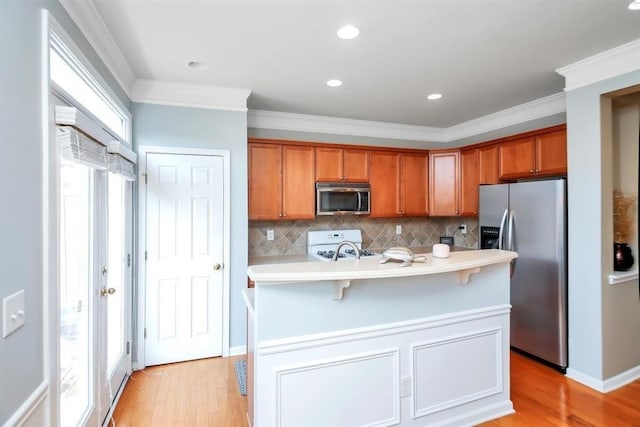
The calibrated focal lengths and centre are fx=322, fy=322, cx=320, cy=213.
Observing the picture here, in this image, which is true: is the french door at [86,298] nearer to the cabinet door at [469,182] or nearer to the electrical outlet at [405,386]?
the electrical outlet at [405,386]

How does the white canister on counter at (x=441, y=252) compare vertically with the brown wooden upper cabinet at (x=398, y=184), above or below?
below

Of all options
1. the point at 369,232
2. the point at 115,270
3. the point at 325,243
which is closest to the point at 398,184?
the point at 369,232

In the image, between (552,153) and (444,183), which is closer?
(552,153)

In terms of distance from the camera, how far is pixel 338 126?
14.2 feet

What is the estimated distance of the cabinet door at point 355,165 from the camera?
4082 mm

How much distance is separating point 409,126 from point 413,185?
0.90 metres

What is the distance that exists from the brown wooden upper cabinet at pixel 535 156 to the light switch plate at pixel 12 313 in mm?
4113

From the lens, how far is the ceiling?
1914 millimetres

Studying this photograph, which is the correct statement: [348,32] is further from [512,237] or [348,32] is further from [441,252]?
[512,237]

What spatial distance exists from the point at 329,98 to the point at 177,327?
9.16ft

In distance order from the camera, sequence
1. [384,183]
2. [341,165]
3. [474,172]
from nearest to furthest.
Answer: [341,165] → [474,172] → [384,183]

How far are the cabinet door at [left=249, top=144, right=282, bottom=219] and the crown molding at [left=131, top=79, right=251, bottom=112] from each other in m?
0.56

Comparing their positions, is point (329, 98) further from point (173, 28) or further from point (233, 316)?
point (233, 316)

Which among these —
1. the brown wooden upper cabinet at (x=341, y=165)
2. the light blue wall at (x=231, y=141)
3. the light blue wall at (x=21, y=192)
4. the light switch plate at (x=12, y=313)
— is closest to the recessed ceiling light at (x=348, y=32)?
the light blue wall at (x=231, y=141)
